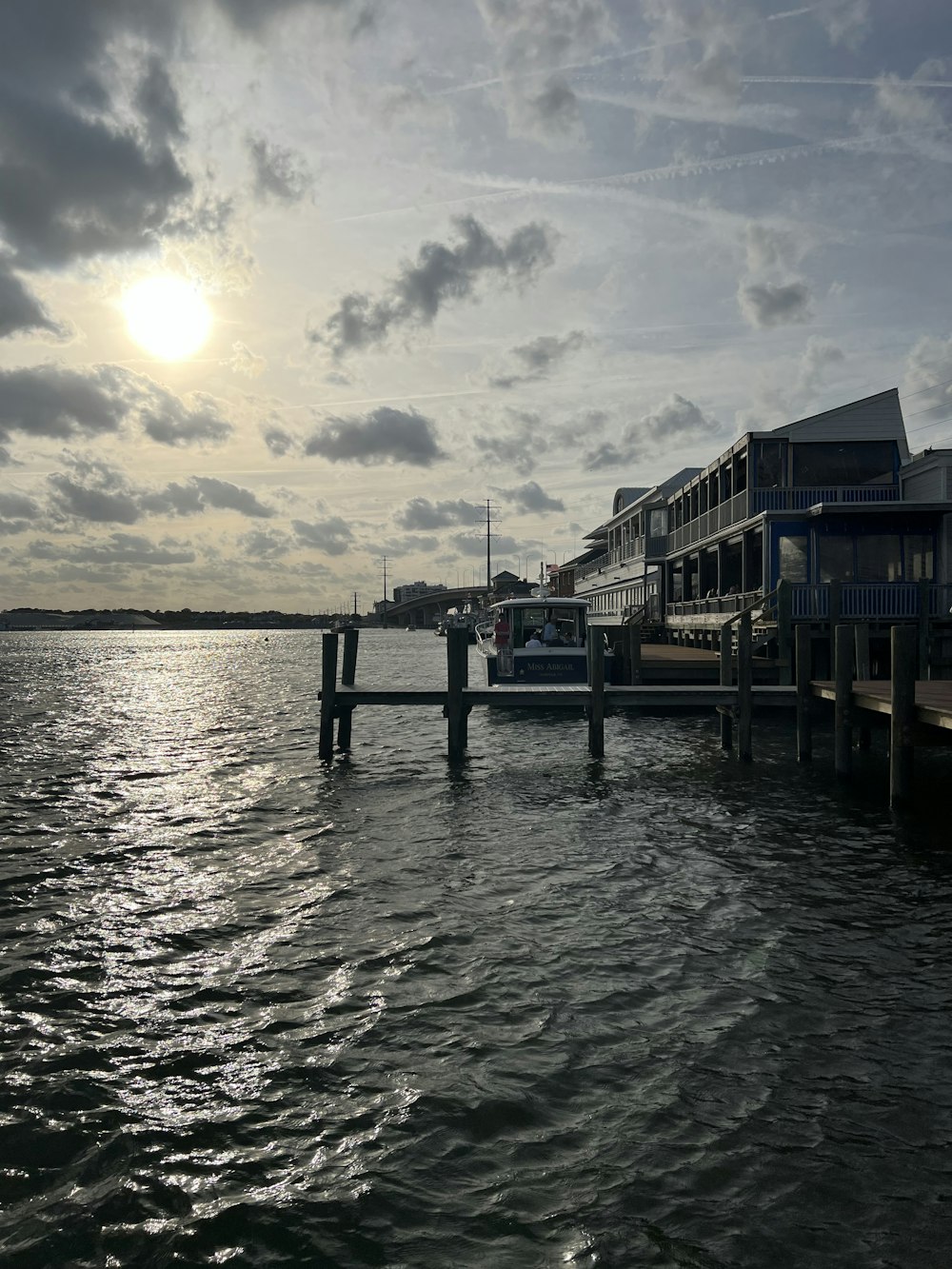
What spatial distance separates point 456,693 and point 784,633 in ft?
29.8

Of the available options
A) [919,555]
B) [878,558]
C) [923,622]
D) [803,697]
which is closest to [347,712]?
[803,697]

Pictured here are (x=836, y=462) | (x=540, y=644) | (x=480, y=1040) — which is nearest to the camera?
(x=480, y=1040)

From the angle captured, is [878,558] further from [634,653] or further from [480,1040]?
[480,1040]

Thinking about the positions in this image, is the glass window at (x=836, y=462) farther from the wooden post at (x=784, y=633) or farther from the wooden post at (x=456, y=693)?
the wooden post at (x=456, y=693)

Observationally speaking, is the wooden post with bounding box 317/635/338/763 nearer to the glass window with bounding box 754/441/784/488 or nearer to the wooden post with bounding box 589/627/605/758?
the wooden post with bounding box 589/627/605/758

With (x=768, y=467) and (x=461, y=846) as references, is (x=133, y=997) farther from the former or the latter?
(x=768, y=467)

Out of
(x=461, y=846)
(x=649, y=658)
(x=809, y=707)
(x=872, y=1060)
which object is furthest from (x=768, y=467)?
(x=872, y=1060)

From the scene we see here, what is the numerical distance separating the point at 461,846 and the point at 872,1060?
22.5 feet

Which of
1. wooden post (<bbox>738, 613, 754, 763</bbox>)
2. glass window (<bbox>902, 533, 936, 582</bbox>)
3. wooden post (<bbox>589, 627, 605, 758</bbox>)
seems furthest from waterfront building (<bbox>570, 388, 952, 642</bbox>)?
wooden post (<bbox>589, 627, 605, 758</bbox>)

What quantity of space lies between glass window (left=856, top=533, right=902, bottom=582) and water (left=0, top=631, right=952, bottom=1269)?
1458 cm

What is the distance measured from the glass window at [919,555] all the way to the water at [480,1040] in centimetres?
1475

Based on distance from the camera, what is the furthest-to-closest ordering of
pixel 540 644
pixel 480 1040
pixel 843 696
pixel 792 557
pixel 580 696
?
pixel 792 557 → pixel 540 644 → pixel 580 696 → pixel 843 696 → pixel 480 1040

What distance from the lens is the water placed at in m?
4.64

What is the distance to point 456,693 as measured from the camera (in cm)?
1875
